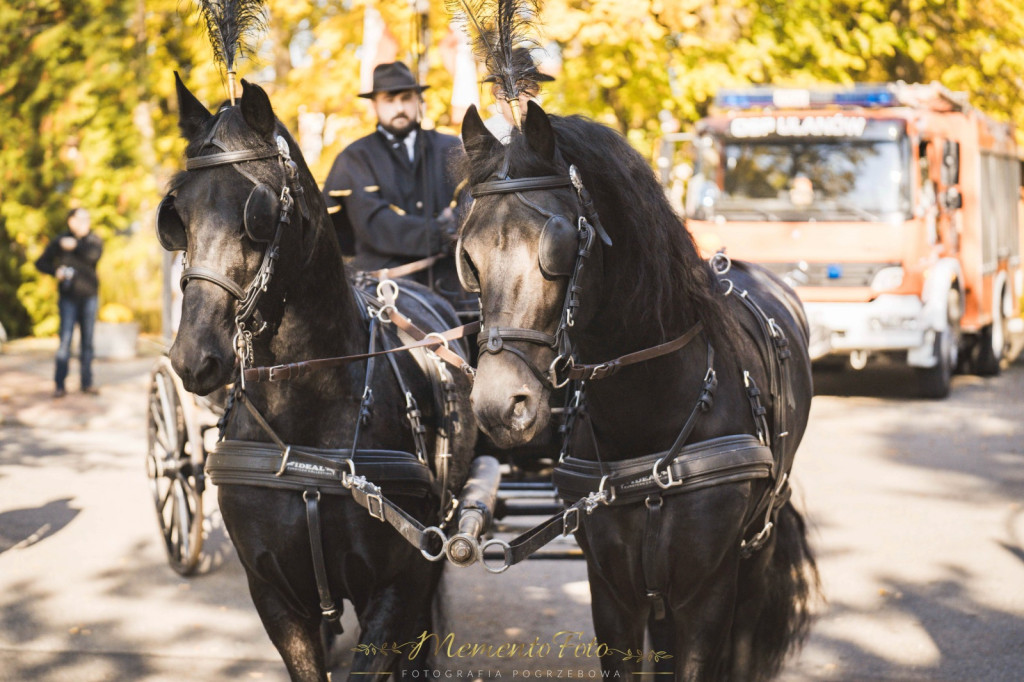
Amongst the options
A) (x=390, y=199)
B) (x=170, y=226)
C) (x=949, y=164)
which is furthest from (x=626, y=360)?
(x=949, y=164)

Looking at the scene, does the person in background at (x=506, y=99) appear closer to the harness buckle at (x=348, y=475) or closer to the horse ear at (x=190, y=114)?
the horse ear at (x=190, y=114)

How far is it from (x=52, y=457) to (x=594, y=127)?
829 cm

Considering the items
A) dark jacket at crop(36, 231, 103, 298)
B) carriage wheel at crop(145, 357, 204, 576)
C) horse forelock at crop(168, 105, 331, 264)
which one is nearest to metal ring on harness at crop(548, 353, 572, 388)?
horse forelock at crop(168, 105, 331, 264)

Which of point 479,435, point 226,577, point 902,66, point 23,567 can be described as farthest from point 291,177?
point 902,66

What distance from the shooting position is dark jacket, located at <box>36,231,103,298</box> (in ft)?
44.2

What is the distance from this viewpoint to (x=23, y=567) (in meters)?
6.50

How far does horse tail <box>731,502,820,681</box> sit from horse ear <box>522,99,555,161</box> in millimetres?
1882

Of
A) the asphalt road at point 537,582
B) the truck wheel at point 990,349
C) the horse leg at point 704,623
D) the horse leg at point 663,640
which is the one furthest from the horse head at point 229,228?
the truck wheel at point 990,349

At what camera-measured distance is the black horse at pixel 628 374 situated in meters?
2.71

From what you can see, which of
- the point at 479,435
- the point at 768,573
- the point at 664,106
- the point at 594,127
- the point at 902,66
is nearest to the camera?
the point at 594,127

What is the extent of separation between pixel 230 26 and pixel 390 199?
6.19 feet

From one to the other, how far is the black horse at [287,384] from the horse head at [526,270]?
2.25ft

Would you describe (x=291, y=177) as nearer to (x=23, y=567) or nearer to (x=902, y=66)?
(x=23, y=567)

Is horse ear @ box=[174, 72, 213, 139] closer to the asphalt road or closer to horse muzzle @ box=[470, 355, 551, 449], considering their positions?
horse muzzle @ box=[470, 355, 551, 449]
